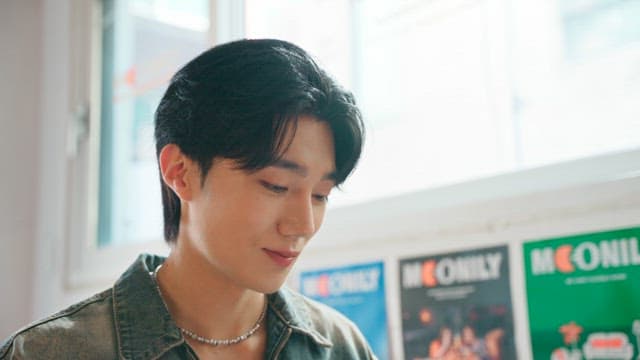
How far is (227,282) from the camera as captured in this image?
1.10 metres

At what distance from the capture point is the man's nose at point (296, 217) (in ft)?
3.34

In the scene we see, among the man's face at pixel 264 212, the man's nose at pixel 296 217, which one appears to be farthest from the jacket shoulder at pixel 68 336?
the man's nose at pixel 296 217

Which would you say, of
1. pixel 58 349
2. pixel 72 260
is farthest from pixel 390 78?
pixel 72 260

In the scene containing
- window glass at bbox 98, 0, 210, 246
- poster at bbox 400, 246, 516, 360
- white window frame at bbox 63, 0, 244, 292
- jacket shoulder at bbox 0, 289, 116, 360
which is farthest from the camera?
white window frame at bbox 63, 0, 244, 292

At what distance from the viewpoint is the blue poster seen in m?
1.52

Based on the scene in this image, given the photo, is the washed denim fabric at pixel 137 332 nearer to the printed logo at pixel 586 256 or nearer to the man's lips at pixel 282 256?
the man's lips at pixel 282 256

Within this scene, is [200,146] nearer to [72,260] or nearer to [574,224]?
[574,224]

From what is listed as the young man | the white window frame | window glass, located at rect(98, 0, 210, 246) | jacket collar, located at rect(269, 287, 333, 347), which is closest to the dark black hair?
the young man

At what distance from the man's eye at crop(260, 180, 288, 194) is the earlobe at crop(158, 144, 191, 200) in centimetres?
11

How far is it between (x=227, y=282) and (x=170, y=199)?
15 centimetres

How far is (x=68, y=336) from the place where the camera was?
40.1 inches

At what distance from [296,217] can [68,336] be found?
1.07 feet

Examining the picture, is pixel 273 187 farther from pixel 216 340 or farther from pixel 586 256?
pixel 586 256

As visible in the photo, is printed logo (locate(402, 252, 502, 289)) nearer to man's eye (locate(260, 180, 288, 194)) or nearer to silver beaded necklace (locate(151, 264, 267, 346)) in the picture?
silver beaded necklace (locate(151, 264, 267, 346))
